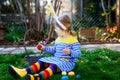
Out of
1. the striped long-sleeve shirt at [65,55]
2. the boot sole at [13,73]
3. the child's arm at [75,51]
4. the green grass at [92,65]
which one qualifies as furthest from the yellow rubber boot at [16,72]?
the child's arm at [75,51]

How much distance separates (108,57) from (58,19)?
1.64 meters

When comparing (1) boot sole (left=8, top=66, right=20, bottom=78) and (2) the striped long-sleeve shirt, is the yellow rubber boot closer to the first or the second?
(1) boot sole (left=8, top=66, right=20, bottom=78)

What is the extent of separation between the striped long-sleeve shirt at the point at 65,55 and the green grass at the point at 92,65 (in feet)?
0.47

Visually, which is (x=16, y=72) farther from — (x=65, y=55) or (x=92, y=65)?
(x=92, y=65)

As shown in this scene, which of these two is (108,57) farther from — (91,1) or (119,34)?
(91,1)

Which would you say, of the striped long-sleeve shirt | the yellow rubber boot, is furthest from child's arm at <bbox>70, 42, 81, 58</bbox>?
the yellow rubber boot

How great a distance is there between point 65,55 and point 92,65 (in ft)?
2.13

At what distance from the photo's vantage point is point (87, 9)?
1118 centimetres

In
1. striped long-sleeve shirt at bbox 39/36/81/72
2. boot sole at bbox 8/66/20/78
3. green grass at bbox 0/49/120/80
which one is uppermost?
striped long-sleeve shirt at bbox 39/36/81/72

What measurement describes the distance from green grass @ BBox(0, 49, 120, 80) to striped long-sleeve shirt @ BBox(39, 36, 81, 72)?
142 millimetres

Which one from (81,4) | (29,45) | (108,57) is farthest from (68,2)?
(108,57)

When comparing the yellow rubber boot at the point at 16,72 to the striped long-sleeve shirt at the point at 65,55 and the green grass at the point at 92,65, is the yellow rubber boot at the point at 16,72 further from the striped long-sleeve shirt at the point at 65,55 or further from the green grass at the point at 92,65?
the striped long-sleeve shirt at the point at 65,55

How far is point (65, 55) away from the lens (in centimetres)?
431

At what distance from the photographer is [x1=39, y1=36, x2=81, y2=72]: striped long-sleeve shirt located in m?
4.20
